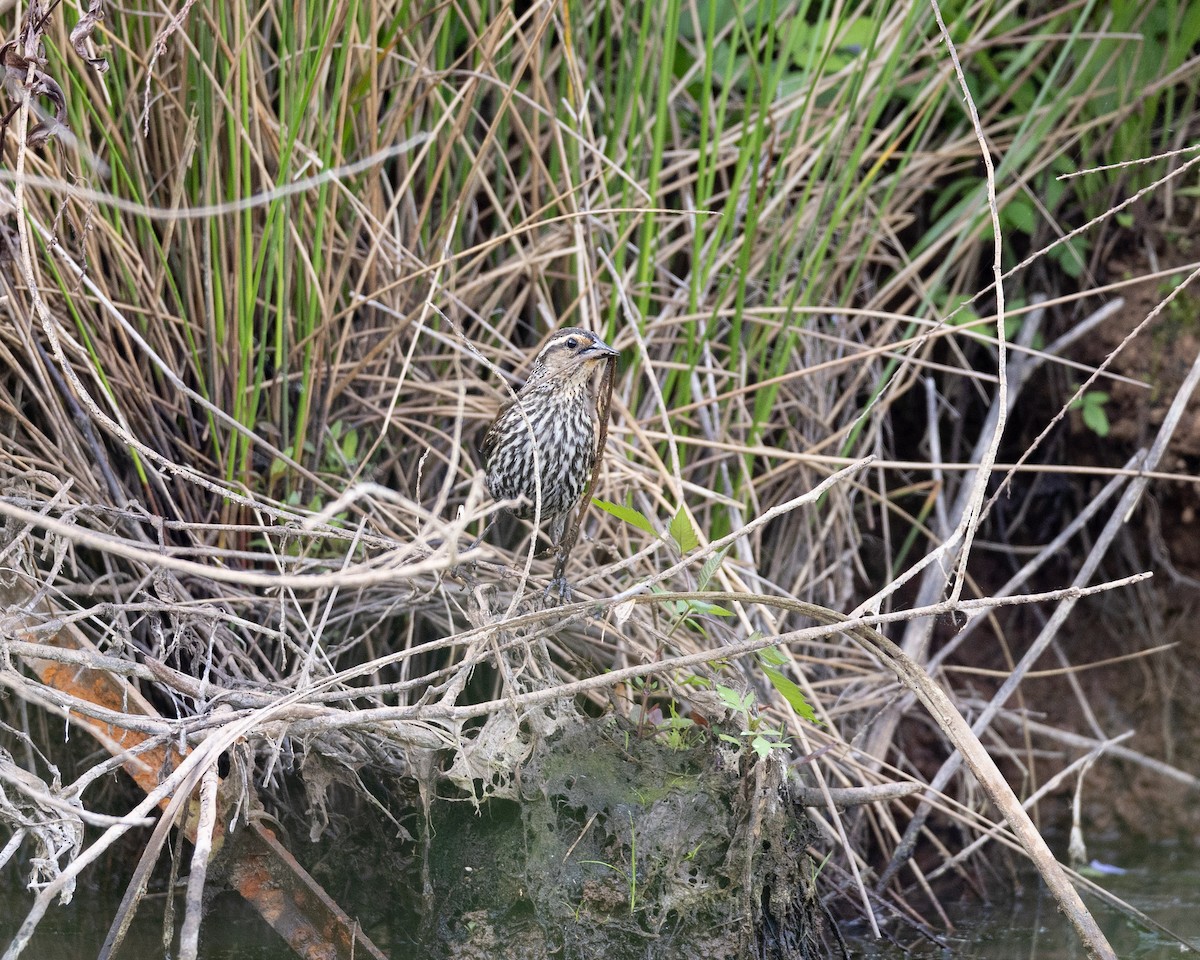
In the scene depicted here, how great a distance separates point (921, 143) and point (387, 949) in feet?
9.86

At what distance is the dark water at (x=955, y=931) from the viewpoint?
283 centimetres

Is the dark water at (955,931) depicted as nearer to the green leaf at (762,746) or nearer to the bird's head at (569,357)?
the green leaf at (762,746)

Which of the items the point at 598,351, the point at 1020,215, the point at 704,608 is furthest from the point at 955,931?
the point at 1020,215

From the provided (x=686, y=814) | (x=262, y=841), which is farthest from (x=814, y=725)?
(x=262, y=841)

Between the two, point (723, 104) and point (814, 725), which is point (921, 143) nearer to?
point (723, 104)

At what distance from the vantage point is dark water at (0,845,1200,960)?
283 centimetres

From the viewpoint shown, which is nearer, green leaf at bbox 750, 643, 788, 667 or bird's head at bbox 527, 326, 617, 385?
green leaf at bbox 750, 643, 788, 667

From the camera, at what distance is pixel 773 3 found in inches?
121

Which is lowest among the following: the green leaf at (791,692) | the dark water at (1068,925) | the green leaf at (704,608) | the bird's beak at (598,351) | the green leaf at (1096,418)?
the dark water at (1068,925)

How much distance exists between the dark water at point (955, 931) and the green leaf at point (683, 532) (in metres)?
1.14

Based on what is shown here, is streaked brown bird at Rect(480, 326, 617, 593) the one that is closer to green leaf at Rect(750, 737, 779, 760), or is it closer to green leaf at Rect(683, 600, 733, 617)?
green leaf at Rect(683, 600, 733, 617)

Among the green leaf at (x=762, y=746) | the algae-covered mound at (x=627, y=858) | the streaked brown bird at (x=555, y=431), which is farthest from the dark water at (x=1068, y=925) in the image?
the streaked brown bird at (x=555, y=431)

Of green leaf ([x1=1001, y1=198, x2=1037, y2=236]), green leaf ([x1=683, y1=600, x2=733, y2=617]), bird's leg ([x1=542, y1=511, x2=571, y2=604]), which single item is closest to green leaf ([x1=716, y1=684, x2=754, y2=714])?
green leaf ([x1=683, y1=600, x2=733, y2=617])

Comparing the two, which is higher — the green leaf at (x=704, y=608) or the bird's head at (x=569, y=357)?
the bird's head at (x=569, y=357)
